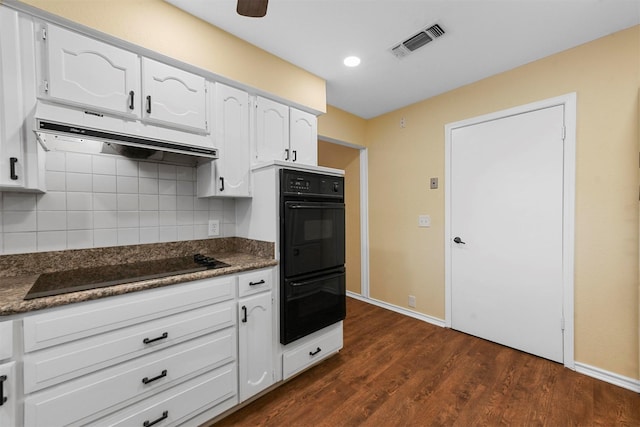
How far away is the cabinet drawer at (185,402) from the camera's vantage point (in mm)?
1277

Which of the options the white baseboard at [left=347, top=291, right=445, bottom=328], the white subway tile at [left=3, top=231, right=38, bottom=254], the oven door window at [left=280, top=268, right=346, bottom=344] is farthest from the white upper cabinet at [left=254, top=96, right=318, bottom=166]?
the white baseboard at [left=347, top=291, right=445, bottom=328]

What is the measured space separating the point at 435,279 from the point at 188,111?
2858mm

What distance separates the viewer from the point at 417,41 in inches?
77.5

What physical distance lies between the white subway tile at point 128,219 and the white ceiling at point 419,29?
4.59 feet

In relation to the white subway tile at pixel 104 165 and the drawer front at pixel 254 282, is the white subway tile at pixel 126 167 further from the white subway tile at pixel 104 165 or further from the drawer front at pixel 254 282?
the drawer front at pixel 254 282

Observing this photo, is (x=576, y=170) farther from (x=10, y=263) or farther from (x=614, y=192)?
(x=10, y=263)

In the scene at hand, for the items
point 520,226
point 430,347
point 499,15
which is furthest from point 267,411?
point 499,15

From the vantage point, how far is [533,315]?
2.23 metres

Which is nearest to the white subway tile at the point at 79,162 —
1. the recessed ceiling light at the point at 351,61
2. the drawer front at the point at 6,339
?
the drawer front at the point at 6,339

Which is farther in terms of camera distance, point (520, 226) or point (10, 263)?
point (520, 226)

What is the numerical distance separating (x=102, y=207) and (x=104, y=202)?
3 centimetres

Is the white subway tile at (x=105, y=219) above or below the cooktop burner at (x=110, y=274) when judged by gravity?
above

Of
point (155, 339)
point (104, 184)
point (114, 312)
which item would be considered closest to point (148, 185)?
point (104, 184)

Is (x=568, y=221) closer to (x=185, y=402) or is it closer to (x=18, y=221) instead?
(x=185, y=402)
